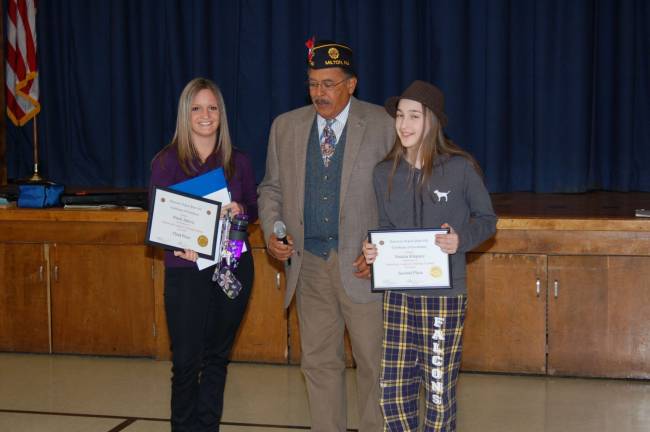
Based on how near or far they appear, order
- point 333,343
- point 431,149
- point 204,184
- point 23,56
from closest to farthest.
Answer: point 431,149 → point 204,184 → point 333,343 → point 23,56

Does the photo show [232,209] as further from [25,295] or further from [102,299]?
[25,295]

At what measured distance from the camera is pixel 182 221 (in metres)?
3.38

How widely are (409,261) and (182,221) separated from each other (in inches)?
35.0

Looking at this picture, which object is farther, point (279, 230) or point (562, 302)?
point (562, 302)

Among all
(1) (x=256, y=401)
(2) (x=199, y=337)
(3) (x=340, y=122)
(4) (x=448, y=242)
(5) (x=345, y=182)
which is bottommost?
(1) (x=256, y=401)

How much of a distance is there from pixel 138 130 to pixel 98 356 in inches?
117

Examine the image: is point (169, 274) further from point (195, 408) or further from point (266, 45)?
point (266, 45)

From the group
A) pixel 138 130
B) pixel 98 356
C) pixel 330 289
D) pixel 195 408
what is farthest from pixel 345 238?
pixel 138 130

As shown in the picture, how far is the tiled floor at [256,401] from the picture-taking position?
419 cm

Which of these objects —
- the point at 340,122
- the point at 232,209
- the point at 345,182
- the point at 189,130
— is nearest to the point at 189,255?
the point at 232,209

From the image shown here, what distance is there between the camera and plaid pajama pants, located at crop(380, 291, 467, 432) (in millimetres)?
3127

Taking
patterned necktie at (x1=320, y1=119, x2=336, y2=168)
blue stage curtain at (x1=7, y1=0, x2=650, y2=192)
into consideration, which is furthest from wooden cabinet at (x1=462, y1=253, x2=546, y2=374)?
blue stage curtain at (x1=7, y1=0, x2=650, y2=192)

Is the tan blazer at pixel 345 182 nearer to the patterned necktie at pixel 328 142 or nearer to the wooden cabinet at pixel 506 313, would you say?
the patterned necktie at pixel 328 142

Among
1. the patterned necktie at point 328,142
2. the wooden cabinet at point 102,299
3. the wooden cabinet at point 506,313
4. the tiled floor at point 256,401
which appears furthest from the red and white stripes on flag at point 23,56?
the patterned necktie at point 328,142
